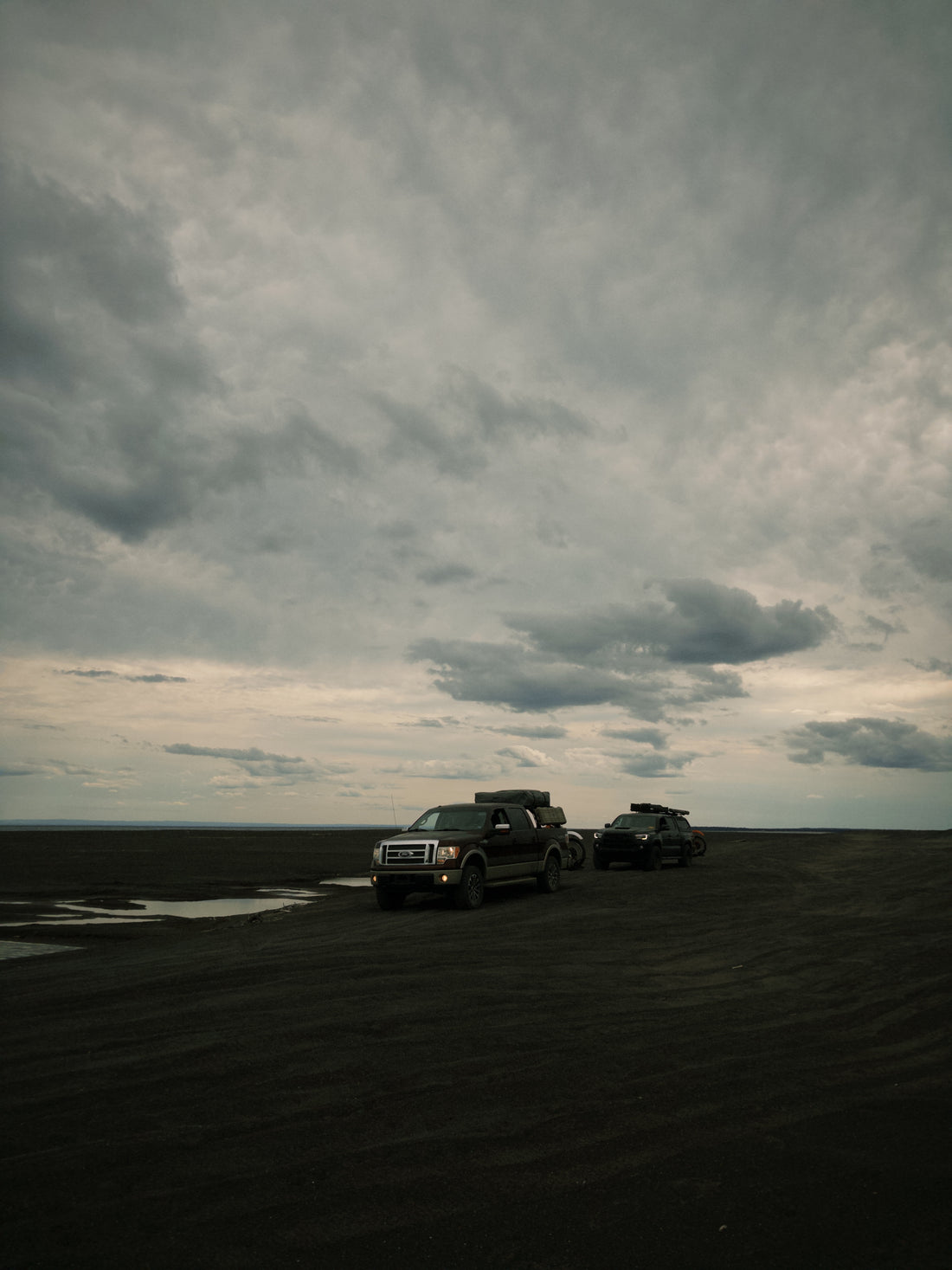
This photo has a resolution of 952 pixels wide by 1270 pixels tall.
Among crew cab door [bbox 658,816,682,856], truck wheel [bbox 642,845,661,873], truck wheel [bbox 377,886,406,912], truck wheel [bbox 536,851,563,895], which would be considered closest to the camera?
truck wheel [bbox 377,886,406,912]

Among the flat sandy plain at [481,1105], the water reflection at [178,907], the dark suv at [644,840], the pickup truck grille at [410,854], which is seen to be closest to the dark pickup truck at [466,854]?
the pickup truck grille at [410,854]

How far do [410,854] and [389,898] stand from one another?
1.04 m

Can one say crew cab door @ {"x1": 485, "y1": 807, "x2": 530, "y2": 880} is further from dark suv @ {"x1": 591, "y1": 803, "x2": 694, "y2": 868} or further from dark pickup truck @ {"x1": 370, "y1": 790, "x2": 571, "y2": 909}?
dark suv @ {"x1": 591, "y1": 803, "x2": 694, "y2": 868}

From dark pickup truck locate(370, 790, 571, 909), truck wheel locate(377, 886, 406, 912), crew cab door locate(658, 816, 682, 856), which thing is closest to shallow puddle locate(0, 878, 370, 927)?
truck wheel locate(377, 886, 406, 912)

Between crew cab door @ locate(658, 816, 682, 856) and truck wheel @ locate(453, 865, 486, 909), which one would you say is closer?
truck wheel @ locate(453, 865, 486, 909)

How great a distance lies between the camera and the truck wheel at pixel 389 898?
53.9 feet

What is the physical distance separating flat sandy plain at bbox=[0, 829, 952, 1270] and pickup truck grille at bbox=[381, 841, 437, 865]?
14.6 ft

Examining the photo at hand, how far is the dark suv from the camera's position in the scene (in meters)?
26.2

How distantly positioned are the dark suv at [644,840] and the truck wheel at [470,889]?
34.4ft

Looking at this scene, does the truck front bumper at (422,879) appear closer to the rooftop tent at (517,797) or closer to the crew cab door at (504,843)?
the crew cab door at (504,843)

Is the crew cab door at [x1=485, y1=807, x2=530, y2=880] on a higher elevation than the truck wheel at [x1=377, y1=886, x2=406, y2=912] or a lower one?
higher

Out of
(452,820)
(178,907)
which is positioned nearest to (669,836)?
(452,820)

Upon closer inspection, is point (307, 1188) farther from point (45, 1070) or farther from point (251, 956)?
point (251, 956)

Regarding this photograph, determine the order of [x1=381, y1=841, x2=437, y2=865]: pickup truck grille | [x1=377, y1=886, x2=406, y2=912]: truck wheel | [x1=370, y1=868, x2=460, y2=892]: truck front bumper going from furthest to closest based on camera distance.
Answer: [x1=377, y1=886, x2=406, y2=912]: truck wheel < [x1=381, y1=841, x2=437, y2=865]: pickup truck grille < [x1=370, y1=868, x2=460, y2=892]: truck front bumper
